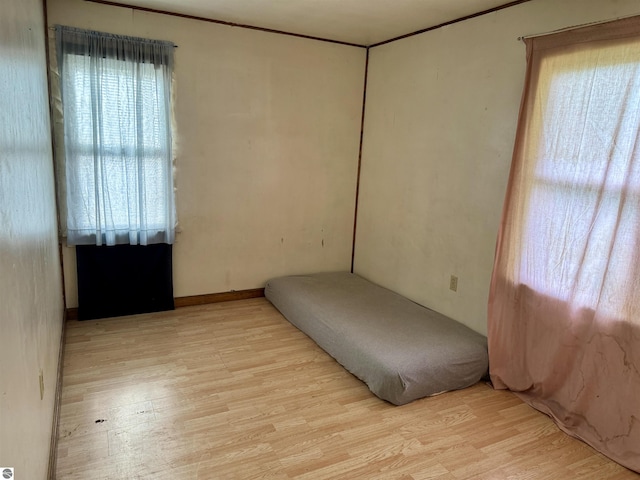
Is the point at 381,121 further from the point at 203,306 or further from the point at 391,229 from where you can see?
the point at 203,306

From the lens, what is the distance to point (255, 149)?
12.7 ft

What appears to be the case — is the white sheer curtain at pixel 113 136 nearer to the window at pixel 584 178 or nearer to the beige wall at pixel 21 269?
the beige wall at pixel 21 269

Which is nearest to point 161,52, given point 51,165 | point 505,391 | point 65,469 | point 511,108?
point 51,165

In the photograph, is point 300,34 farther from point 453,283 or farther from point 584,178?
point 584,178

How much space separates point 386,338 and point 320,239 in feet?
5.41

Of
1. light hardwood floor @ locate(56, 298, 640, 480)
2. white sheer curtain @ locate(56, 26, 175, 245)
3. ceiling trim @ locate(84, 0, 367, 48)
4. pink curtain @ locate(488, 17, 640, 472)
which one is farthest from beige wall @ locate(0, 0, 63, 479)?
pink curtain @ locate(488, 17, 640, 472)

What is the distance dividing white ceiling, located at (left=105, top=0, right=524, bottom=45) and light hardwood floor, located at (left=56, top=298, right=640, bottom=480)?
2412mm

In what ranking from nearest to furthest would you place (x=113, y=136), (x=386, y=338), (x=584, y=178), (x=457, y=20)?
(x=584, y=178) → (x=386, y=338) → (x=457, y=20) → (x=113, y=136)

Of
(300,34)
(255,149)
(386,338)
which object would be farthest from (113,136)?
(386,338)

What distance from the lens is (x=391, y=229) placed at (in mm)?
3959

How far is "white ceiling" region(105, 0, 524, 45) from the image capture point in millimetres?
2918

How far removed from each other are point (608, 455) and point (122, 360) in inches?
111

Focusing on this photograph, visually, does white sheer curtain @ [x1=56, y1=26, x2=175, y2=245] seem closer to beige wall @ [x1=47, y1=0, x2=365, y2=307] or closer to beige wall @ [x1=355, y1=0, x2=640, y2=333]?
beige wall @ [x1=47, y1=0, x2=365, y2=307]

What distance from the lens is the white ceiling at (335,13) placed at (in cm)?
292
